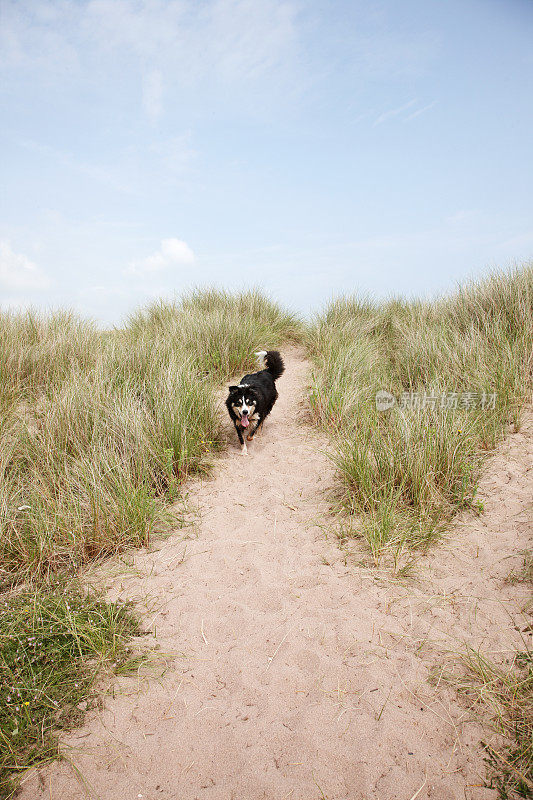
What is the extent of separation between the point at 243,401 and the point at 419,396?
2.32 meters

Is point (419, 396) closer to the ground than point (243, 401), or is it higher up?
closer to the ground

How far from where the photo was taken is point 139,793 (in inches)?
72.0

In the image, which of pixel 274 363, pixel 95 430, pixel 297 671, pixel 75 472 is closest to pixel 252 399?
pixel 274 363

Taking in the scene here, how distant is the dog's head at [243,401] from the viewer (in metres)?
4.92

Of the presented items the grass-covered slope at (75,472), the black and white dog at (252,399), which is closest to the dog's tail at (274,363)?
the black and white dog at (252,399)

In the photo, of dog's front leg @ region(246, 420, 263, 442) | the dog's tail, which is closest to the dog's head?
dog's front leg @ region(246, 420, 263, 442)

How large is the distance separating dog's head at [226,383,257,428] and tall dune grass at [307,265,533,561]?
3.46 ft

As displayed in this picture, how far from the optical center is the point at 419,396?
5.41 m

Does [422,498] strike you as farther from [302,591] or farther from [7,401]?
[7,401]

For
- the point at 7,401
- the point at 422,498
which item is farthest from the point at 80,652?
the point at 7,401

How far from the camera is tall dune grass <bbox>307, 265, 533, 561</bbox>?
3623 mm

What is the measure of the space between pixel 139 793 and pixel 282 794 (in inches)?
24.8

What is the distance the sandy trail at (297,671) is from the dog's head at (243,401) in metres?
1.41

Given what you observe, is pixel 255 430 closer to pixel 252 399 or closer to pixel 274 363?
pixel 252 399
